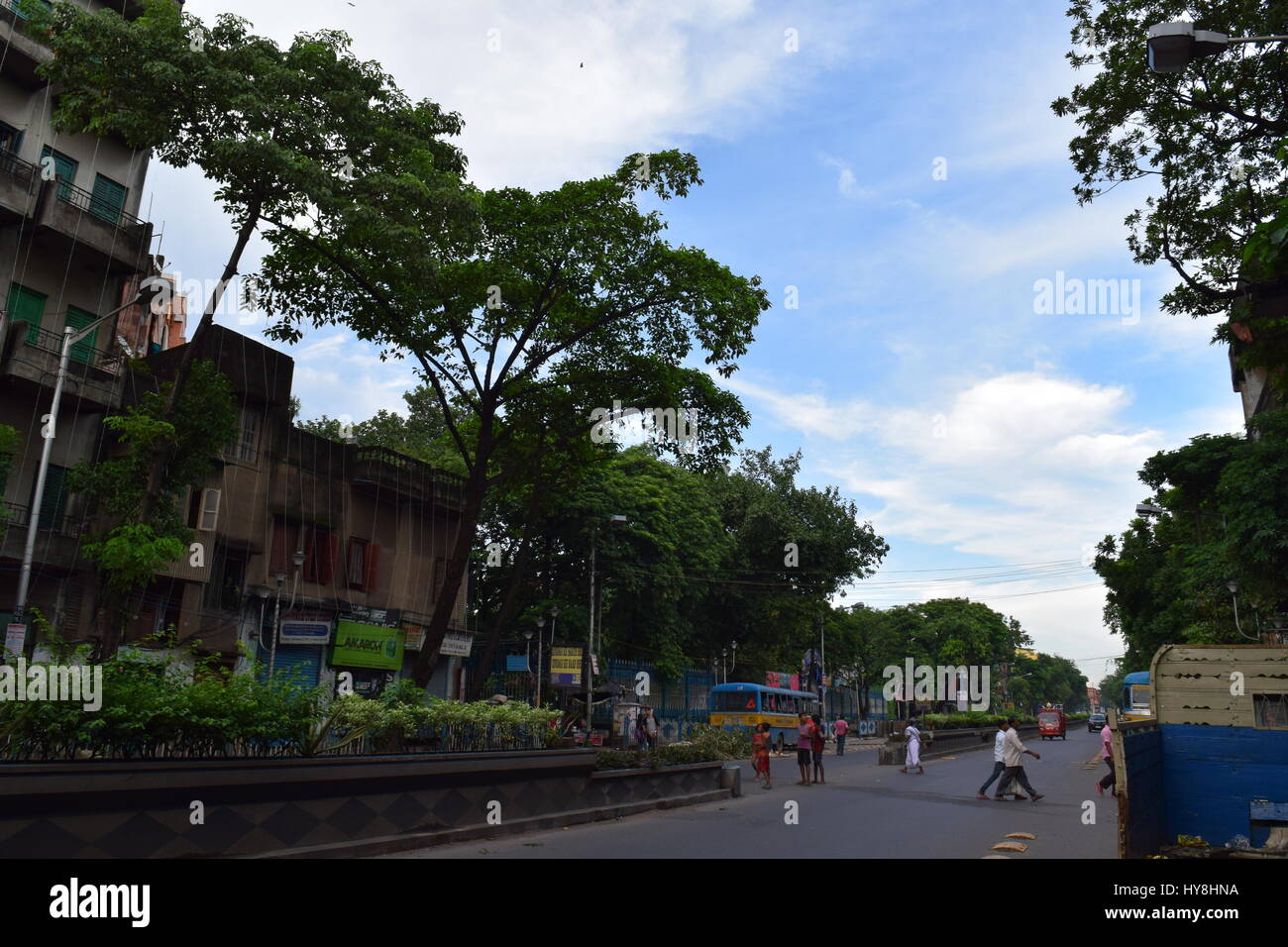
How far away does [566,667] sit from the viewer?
32625 millimetres

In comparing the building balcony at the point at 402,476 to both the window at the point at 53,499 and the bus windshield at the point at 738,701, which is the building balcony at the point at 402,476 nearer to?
the window at the point at 53,499

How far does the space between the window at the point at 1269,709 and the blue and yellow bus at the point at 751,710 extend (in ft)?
99.3

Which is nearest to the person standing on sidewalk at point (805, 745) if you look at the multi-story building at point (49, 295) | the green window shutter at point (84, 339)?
the multi-story building at point (49, 295)

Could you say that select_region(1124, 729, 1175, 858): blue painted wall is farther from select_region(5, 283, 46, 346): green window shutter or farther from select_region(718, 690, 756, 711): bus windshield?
select_region(718, 690, 756, 711): bus windshield

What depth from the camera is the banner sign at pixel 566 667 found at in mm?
32500

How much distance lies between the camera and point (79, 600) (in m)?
20.3

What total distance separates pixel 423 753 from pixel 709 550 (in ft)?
105

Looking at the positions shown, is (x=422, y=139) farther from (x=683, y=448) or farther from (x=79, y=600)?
(x=79, y=600)

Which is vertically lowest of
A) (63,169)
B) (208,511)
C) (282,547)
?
(282,547)

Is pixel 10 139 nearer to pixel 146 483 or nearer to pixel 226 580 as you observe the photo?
pixel 146 483

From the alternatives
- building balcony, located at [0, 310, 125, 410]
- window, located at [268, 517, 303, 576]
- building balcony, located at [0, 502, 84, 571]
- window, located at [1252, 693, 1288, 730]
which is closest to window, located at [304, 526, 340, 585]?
window, located at [268, 517, 303, 576]

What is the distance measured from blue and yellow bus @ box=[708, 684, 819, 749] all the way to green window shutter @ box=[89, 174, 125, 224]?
29673 millimetres

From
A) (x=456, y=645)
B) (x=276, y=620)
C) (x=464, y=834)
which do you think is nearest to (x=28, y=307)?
(x=276, y=620)

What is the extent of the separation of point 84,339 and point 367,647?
1149 centimetres
